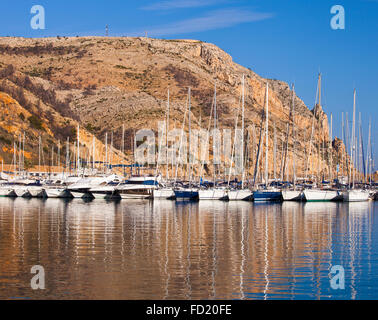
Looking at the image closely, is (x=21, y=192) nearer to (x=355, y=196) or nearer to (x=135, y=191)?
(x=135, y=191)

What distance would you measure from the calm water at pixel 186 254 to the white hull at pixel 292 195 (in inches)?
635

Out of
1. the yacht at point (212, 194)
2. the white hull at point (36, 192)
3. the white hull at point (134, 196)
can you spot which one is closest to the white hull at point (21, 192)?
the white hull at point (36, 192)

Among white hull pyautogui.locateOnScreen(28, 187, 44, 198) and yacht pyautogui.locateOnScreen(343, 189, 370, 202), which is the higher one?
white hull pyautogui.locateOnScreen(28, 187, 44, 198)

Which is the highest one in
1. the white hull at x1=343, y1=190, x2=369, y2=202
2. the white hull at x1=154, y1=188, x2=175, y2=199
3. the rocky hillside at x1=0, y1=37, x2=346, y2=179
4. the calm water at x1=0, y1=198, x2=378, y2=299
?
the rocky hillside at x1=0, y1=37, x2=346, y2=179

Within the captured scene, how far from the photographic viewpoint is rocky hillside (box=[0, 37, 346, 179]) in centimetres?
9650

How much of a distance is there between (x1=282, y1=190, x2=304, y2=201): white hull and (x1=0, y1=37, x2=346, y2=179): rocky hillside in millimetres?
32374

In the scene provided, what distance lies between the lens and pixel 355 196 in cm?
6159

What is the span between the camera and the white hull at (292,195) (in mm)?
59188

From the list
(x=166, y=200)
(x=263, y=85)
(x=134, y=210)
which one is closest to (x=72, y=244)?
(x=134, y=210)

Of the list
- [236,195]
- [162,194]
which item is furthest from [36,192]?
[236,195]

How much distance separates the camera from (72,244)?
26469 millimetres

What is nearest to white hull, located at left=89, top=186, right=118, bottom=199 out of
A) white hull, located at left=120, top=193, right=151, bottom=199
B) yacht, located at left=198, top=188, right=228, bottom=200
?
white hull, located at left=120, top=193, right=151, bottom=199

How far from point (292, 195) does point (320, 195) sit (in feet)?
8.96

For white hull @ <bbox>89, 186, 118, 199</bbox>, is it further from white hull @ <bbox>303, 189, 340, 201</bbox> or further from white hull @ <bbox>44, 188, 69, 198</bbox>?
white hull @ <bbox>303, 189, 340, 201</bbox>
